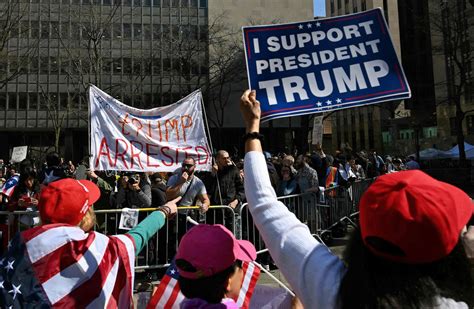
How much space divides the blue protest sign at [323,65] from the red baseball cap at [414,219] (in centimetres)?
231

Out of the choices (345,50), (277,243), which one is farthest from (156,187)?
(277,243)

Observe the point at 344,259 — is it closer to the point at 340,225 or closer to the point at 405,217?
the point at 405,217

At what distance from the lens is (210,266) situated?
6.13 feet

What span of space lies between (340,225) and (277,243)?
9.05 m

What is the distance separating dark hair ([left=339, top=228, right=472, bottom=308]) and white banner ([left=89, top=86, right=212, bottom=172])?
4836 mm

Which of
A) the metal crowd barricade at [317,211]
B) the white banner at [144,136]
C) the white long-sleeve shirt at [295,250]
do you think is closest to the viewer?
the white long-sleeve shirt at [295,250]

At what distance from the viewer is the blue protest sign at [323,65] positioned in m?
3.75

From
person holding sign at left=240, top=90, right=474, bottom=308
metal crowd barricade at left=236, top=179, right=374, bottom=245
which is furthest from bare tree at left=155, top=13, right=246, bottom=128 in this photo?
person holding sign at left=240, top=90, right=474, bottom=308

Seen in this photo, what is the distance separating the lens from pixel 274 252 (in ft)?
5.16

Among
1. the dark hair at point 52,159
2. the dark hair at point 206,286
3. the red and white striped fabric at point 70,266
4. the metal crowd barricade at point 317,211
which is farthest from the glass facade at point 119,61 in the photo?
the dark hair at point 206,286

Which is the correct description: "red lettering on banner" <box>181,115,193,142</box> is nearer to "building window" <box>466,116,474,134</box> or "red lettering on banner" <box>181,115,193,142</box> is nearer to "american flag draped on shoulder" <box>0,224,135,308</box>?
"american flag draped on shoulder" <box>0,224,135,308</box>

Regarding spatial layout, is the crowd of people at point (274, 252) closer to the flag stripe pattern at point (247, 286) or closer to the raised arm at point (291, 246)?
the raised arm at point (291, 246)

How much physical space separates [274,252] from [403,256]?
1.66ft

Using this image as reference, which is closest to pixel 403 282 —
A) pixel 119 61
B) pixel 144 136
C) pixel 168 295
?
pixel 168 295
